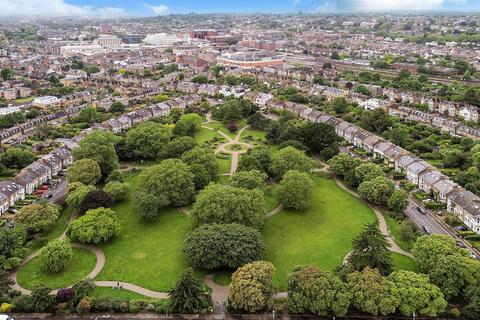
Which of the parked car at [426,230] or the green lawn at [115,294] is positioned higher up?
the parked car at [426,230]

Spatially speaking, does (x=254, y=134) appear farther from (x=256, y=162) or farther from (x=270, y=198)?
(x=270, y=198)

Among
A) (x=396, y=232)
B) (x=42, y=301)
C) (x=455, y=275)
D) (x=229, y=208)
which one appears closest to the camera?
(x=42, y=301)

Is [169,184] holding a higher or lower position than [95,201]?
higher

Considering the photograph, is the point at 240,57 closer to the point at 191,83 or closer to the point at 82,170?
the point at 191,83

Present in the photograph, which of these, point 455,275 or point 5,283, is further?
point 5,283

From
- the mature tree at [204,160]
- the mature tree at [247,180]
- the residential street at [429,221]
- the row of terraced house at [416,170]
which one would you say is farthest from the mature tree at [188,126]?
the residential street at [429,221]

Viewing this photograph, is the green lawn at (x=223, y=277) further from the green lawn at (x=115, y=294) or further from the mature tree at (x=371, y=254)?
the mature tree at (x=371, y=254)

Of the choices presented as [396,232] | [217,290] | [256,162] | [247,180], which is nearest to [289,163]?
[256,162]

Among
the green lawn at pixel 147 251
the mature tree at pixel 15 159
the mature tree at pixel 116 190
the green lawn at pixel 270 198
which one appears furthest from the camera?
the mature tree at pixel 15 159
